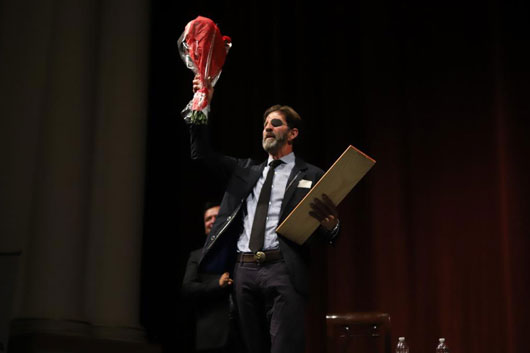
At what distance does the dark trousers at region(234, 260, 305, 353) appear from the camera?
3.12m

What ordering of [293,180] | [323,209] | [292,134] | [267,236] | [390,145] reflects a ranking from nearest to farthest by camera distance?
1. [323,209]
2. [267,236]
3. [293,180]
4. [292,134]
5. [390,145]

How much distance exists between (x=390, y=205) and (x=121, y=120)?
273 centimetres

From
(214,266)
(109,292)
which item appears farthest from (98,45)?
(214,266)

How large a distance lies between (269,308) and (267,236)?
0.32 metres

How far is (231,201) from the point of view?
3.45m

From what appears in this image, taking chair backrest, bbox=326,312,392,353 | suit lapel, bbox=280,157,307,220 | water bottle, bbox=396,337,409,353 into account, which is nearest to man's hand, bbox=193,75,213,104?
suit lapel, bbox=280,157,307,220

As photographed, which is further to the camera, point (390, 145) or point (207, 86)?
point (390, 145)

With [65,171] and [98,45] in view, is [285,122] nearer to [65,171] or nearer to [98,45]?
[98,45]

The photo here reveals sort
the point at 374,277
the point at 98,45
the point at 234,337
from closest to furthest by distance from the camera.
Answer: the point at 98,45, the point at 234,337, the point at 374,277

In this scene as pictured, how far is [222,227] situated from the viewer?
3.39 meters

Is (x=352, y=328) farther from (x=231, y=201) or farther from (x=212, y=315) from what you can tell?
(x=231, y=201)

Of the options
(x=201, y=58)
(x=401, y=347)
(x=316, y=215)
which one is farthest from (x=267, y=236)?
(x=401, y=347)

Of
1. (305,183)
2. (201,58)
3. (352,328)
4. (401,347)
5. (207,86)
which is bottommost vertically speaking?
(401,347)

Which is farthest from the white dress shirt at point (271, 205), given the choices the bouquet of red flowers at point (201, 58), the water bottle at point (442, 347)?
the water bottle at point (442, 347)
